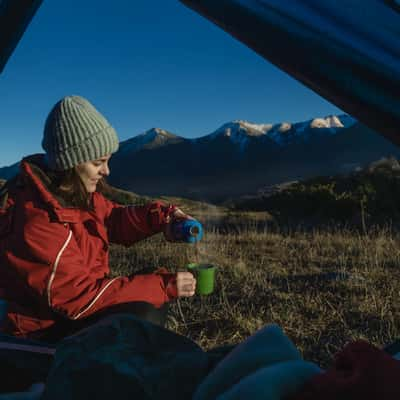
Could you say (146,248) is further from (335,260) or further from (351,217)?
(351,217)

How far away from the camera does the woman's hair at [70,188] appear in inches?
68.5

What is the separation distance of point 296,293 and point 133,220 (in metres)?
1.58

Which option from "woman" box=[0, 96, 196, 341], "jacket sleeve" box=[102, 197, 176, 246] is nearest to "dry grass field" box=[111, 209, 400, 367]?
"jacket sleeve" box=[102, 197, 176, 246]

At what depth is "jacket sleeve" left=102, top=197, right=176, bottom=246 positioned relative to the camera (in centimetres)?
228

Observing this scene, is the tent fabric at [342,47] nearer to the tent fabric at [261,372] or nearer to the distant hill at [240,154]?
the tent fabric at [261,372]

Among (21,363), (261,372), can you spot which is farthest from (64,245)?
(261,372)

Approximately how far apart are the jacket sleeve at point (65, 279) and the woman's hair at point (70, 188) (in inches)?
4.9

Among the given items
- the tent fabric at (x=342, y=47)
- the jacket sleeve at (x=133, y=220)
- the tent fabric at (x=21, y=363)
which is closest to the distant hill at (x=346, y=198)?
the jacket sleeve at (x=133, y=220)

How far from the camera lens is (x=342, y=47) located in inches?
43.1

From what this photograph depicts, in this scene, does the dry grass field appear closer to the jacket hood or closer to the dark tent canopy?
the jacket hood

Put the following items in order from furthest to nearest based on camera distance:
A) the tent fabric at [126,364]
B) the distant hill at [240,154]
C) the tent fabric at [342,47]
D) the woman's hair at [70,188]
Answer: the distant hill at [240,154] < the woman's hair at [70,188] < the tent fabric at [342,47] < the tent fabric at [126,364]

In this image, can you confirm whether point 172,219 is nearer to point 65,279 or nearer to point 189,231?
point 189,231

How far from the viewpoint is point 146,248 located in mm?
5234

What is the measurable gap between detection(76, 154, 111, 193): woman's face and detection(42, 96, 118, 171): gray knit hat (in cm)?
3
